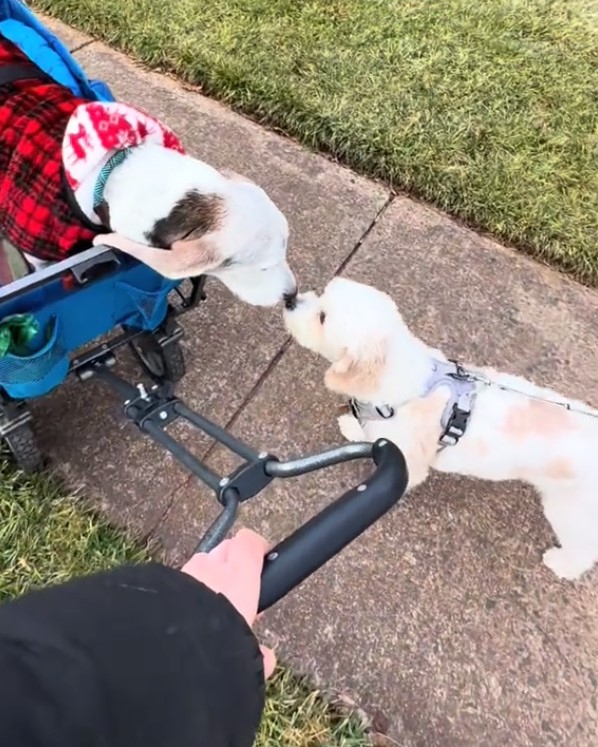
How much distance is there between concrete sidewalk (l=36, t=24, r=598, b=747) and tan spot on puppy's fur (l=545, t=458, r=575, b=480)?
534mm

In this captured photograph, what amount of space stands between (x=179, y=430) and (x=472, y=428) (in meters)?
1.15

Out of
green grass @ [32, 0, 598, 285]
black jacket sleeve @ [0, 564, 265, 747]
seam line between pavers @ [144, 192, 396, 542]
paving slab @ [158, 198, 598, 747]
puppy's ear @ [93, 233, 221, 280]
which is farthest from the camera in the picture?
green grass @ [32, 0, 598, 285]

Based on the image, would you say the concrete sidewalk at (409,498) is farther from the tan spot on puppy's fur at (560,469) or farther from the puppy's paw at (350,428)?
the tan spot on puppy's fur at (560,469)

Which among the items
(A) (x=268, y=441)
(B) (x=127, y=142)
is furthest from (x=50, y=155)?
(A) (x=268, y=441)

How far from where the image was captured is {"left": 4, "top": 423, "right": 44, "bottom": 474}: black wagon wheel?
93.8 inches

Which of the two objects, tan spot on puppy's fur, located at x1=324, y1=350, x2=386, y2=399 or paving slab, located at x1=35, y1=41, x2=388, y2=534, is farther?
paving slab, located at x1=35, y1=41, x2=388, y2=534

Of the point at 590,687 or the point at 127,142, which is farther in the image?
the point at 590,687

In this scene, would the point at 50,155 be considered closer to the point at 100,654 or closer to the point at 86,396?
the point at 86,396

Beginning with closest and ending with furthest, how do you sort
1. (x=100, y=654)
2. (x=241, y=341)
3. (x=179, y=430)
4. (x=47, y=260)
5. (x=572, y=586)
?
(x=100, y=654)
(x=47, y=260)
(x=572, y=586)
(x=179, y=430)
(x=241, y=341)

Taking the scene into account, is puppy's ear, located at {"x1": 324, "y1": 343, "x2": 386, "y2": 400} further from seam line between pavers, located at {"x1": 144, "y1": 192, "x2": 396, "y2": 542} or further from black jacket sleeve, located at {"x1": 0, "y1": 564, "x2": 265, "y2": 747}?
black jacket sleeve, located at {"x1": 0, "y1": 564, "x2": 265, "y2": 747}

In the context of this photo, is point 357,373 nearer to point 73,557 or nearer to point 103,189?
point 103,189

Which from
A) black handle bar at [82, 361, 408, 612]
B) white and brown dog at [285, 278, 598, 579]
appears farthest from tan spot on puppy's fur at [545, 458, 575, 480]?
black handle bar at [82, 361, 408, 612]

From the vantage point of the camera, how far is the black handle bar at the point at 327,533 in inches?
48.1

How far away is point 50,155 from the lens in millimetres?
2172
